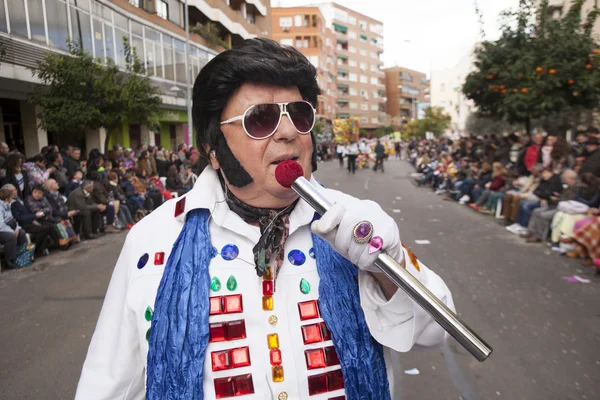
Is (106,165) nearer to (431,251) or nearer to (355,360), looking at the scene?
(431,251)

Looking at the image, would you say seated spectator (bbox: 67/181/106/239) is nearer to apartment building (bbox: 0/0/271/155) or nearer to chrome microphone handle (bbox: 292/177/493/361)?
apartment building (bbox: 0/0/271/155)

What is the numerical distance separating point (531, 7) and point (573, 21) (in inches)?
53.5

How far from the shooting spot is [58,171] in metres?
10.3

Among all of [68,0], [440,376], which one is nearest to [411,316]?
[440,376]

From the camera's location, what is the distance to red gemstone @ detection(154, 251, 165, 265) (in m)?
1.66

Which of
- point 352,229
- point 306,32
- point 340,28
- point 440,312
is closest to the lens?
point 440,312

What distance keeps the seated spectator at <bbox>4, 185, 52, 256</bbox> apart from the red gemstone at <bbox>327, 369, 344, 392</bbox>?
770 centimetres

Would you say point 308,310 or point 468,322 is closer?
point 308,310

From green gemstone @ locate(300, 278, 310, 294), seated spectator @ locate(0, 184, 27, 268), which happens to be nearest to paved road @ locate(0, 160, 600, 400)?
seated spectator @ locate(0, 184, 27, 268)

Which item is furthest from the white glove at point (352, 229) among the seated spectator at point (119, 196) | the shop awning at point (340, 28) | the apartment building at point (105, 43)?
the shop awning at point (340, 28)

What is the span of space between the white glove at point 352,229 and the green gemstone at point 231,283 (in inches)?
19.6

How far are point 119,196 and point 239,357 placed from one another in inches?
411

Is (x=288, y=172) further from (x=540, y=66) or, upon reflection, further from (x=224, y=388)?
(x=540, y=66)

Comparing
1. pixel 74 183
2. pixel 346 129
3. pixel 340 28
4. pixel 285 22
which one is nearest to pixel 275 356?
pixel 74 183
